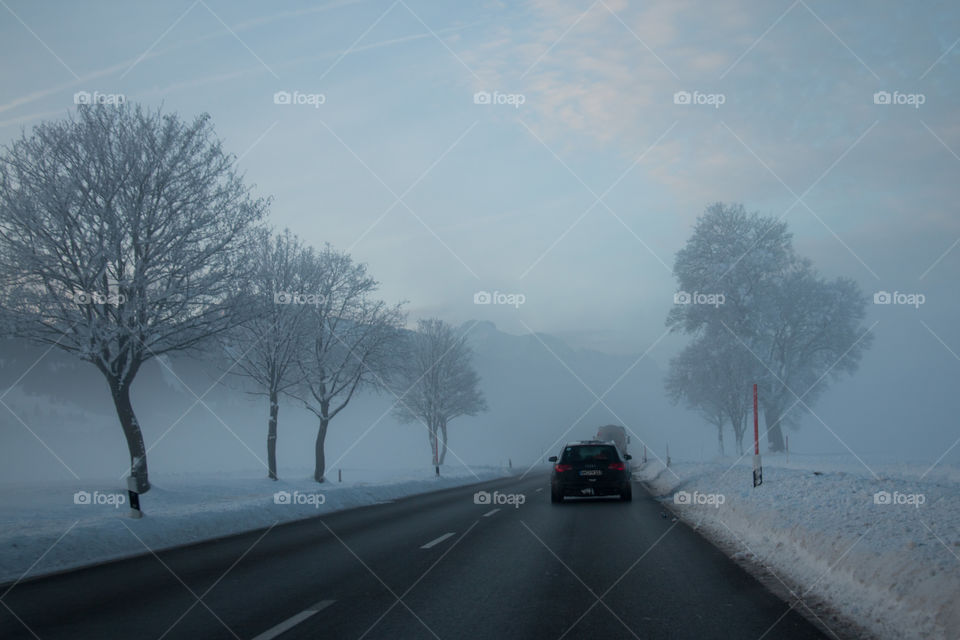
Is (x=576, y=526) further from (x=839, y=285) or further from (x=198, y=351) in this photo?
(x=839, y=285)

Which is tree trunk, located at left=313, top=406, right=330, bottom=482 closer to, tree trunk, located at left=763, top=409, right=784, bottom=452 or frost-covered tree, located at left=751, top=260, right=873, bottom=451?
frost-covered tree, located at left=751, top=260, right=873, bottom=451

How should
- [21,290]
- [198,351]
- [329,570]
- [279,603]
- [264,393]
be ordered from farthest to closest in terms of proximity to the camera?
[264,393] → [198,351] → [21,290] → [329,570] → [279,603]

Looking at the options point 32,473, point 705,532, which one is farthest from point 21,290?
point 32,473

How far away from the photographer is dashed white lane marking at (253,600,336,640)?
548 cm

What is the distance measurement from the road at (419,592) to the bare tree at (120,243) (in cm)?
1030

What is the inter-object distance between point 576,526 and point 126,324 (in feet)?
45.4

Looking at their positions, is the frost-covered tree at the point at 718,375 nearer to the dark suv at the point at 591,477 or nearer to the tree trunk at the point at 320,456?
the tree trunk at the point at 320,456

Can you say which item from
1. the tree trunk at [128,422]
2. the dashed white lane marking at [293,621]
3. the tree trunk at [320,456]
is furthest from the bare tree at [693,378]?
the dashed white lane marking at [293,621]

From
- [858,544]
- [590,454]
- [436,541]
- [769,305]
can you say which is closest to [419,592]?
[436,541]

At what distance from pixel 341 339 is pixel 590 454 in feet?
58.6

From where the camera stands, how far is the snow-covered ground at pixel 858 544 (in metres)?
5.54

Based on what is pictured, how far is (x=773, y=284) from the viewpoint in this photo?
135ft

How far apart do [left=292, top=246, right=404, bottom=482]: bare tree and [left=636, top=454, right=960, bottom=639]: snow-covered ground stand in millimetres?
21338

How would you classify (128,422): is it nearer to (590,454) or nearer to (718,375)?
(590,454)
